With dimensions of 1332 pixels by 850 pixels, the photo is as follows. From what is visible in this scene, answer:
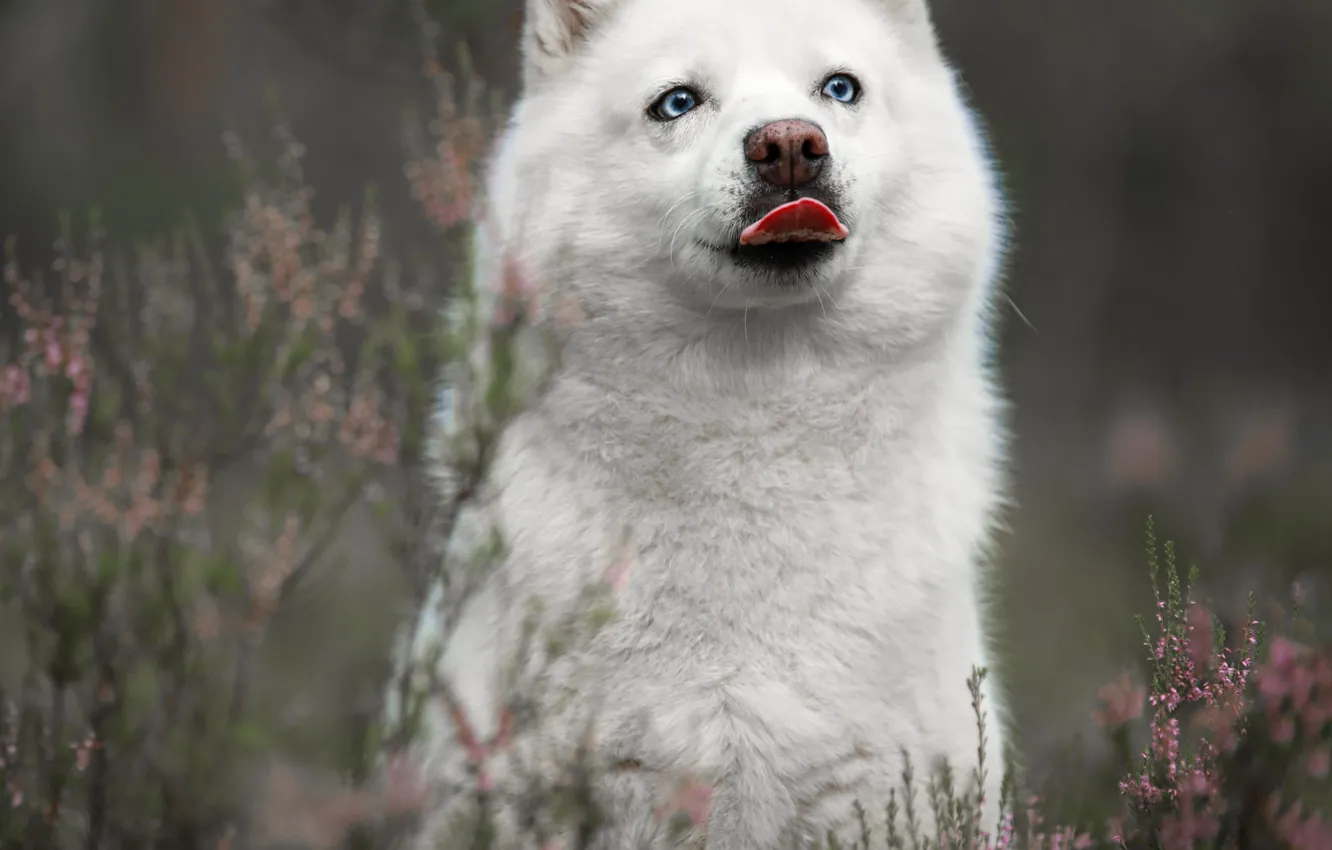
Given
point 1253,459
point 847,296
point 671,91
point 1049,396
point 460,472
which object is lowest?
point 1049,396

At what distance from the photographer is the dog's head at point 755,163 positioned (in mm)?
3127

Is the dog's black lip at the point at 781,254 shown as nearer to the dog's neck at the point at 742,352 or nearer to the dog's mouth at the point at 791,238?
the dog's mouth at the point at 791,238

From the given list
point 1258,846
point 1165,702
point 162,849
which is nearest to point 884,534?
point 1165,702

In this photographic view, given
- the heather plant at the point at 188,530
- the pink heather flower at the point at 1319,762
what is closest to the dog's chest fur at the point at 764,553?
the heather plant at the point at 188,530

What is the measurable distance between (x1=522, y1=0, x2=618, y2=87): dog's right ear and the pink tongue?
89 centimetres

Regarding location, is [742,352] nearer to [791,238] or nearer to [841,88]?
[791,238]

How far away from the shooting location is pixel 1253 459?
564 cm

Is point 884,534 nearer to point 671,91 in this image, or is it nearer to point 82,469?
point 671,91

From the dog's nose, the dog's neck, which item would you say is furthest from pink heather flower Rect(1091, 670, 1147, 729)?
the dog's nose

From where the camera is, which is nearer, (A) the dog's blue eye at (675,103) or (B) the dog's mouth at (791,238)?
(B) the dog's mouth at (791,238)

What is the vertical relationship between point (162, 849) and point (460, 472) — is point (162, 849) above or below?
below

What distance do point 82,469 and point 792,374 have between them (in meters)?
1.52

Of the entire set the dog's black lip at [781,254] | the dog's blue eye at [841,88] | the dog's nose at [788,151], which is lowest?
the dog's black lip at [781,254]

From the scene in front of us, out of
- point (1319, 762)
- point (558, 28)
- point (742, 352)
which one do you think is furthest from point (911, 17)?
point (1319, 762)
